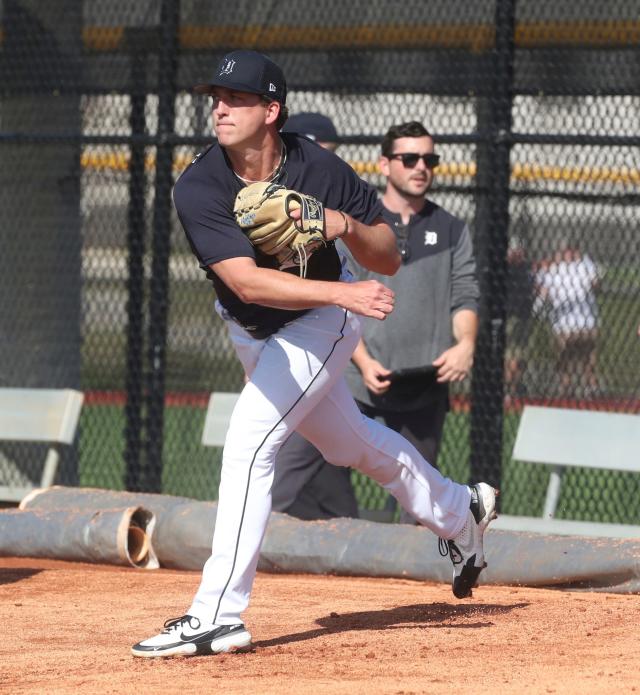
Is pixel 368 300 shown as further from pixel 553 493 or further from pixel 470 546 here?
pixel 553 493

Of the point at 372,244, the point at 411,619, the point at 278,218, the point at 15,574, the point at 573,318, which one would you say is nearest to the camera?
the point at 278,218

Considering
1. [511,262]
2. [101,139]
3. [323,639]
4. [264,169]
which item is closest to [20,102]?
[101,139]

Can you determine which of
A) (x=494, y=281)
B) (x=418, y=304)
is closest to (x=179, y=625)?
(x=418, y=304)

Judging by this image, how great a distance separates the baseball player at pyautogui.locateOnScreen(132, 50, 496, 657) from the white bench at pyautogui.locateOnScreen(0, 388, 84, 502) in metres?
3.51

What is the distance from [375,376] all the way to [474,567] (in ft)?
4.81

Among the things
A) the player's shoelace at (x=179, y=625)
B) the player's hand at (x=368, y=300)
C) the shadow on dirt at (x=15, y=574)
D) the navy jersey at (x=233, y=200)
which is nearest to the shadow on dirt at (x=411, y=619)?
the player's shoelace at (x=179, y=625)

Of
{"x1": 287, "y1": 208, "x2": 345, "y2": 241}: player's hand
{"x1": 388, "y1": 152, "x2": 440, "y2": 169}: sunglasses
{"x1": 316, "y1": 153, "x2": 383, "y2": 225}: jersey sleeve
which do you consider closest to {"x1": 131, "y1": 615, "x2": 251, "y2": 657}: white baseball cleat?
{"x1": 287, "y1": 208, "x2": 345, "y2": 241}: player's hand

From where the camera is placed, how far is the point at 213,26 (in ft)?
27.2

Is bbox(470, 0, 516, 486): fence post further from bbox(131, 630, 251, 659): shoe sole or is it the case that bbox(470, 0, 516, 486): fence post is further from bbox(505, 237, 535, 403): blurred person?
bbox(131, 630, 251, 659): shoe sole

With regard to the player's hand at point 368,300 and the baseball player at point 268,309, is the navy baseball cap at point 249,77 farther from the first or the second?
the player's hand at point 368,300

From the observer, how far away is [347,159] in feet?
27.6

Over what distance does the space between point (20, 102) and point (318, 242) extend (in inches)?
203

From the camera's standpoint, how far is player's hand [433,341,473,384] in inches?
250

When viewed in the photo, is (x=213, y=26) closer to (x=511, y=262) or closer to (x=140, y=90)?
(x=140, y=90)
